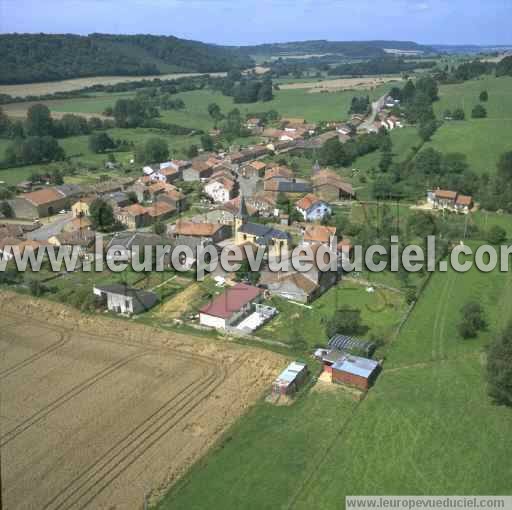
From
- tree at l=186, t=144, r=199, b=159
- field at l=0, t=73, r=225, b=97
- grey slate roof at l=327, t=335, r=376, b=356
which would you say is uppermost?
field at l=0, t=73, r=225, b=97

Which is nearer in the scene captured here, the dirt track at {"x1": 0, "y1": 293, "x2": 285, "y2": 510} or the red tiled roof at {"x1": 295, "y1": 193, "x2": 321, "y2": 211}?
the dirt track at {"x1": 0, "y1": 293, "x2": 285, "y2": 510}

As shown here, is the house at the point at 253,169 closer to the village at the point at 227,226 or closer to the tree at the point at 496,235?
the village at the point at 227,226

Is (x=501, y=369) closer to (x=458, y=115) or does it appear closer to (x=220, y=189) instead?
(x=220, y=189)

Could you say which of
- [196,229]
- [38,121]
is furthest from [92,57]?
[196,229]

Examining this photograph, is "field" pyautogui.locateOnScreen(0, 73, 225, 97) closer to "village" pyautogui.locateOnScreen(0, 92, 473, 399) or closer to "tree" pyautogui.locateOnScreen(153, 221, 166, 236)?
"village" pyautogui.locateOnScreen(0, 92, 473, 399)

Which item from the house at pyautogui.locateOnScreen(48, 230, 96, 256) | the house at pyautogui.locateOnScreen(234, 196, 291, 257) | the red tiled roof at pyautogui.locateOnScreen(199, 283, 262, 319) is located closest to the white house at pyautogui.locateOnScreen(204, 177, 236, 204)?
the house at pyautogui.locateOnScreen(234, 196, 291, 257)

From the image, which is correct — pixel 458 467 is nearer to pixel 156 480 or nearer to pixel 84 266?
pixel 156 480

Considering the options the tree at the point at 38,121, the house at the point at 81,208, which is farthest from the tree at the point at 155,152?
the house at the point at 81,208
